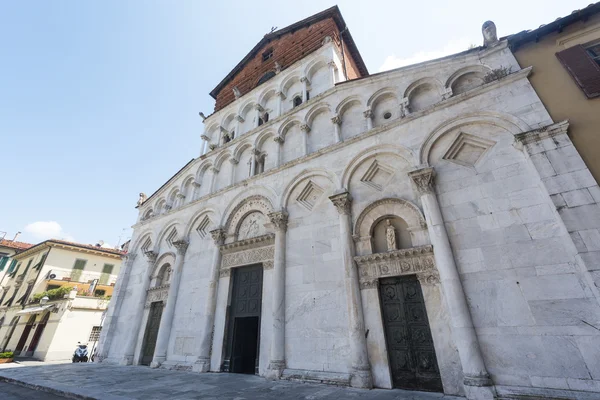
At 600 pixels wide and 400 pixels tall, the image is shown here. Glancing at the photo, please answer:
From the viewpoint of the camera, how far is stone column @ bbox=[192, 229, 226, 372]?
29.6ft

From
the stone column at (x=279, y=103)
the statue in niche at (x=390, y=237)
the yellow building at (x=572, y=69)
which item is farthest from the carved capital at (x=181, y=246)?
the yellow building at (x=572, y=69)

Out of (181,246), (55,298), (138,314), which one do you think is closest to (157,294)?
(138,314)

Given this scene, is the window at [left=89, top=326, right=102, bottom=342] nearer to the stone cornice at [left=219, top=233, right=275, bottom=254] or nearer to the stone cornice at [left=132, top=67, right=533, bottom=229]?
the stone cornice at [left=132, top=67, right=533, bottom=229]

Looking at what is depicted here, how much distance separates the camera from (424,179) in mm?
6953

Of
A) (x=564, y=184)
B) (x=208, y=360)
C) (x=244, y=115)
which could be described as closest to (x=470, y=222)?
(x=564, y=184)

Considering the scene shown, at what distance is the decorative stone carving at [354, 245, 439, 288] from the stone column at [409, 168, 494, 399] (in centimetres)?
27

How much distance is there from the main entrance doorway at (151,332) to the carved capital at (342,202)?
9530 millimetres

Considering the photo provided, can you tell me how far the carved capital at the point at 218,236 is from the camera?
10.8 m

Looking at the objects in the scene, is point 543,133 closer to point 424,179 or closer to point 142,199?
point 424,179

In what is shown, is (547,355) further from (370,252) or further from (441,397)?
(370,252)

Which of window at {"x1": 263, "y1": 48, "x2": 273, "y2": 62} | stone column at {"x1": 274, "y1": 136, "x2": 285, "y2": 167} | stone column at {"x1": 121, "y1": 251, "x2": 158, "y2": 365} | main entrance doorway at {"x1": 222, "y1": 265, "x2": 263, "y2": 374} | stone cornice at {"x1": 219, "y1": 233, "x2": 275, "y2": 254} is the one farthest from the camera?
window at {"x1": 263, "y1": 48, "x2": 273, "y2": 62}

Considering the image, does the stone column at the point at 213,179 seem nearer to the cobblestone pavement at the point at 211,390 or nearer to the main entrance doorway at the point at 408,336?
the cobblestone pavement at the point at 211,390

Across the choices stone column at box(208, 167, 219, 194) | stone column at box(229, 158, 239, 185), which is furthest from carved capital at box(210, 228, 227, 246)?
stone column at box(208, 167, 219, 194)

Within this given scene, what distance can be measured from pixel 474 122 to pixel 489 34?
3.04 meters
